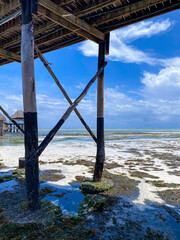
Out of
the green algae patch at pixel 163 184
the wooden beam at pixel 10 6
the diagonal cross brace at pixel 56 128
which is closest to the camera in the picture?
the diagonal cross brace at pixel 56 128

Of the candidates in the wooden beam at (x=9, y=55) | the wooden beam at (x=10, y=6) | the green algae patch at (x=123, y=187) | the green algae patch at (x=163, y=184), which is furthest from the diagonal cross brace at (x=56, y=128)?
the green algae patch at (x=163, y=184)

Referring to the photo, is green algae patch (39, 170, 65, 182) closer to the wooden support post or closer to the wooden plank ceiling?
the wooden support post

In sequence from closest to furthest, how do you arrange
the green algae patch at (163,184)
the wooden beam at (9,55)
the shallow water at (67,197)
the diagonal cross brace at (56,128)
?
the diagonal cross brace at (56,128) → the shallow water at (67,197) → the green algae patch at (163,184) → the wooden beam at (9,55)

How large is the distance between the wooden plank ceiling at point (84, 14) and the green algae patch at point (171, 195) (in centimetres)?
562

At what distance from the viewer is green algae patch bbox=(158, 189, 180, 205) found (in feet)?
16.8

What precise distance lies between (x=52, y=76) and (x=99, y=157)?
3341 millimetres

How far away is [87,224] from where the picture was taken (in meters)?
3.77

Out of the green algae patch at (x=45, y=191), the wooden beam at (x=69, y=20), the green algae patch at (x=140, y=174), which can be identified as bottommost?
the green algae patch at (x=140, y=174)

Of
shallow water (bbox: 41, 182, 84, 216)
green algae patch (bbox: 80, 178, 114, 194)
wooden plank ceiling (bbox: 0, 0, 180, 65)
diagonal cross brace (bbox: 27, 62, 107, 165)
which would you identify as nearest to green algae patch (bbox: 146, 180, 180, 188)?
green algae patch (bbox: 80, 178, 114, 194)

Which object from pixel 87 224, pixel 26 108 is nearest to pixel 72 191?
pixel 87 224

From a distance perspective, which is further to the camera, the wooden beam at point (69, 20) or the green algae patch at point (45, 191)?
the green algae patch at point (45, 191)

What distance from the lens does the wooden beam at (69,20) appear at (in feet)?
13.7

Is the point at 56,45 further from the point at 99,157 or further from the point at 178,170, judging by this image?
the point at 178,170

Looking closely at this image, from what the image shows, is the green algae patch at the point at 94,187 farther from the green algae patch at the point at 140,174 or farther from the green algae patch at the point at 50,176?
the green algae patch at the point at 140,174
